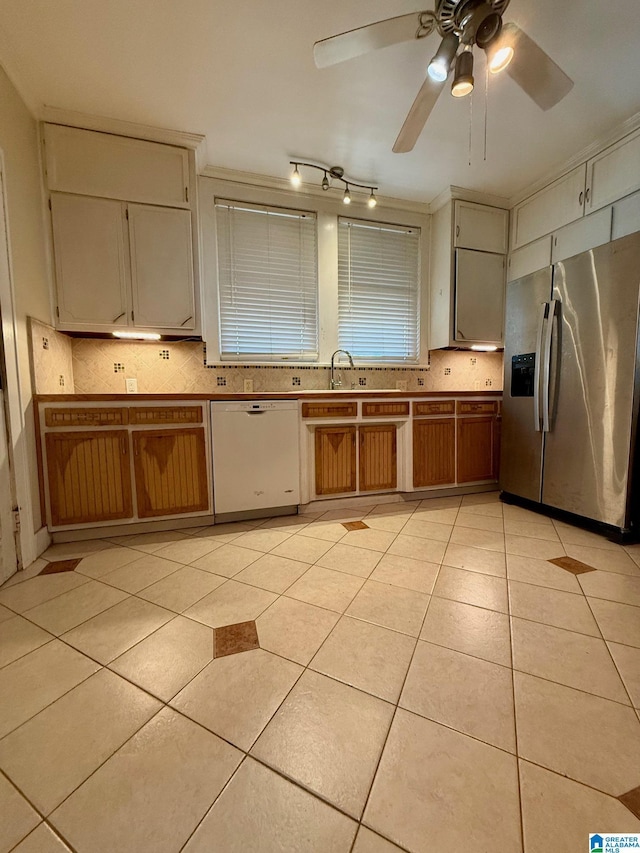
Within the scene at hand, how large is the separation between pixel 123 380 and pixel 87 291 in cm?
64

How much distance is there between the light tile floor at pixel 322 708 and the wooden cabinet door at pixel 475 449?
48.0 inches

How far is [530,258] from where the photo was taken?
2961 millimetres


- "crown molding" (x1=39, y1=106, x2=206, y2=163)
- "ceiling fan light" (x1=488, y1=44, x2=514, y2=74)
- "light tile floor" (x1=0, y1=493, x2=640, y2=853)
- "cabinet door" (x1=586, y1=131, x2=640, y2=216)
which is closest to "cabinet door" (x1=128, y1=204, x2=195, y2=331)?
"crown molding" (x1=39, y1=106, x2=206, y2=163)

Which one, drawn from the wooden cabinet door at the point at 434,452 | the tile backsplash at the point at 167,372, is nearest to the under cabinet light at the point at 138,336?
the tile backsplash at the point at 167,372

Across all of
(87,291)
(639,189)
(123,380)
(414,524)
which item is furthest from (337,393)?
(639,189)

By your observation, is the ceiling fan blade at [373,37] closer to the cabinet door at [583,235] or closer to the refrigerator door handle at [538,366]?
the refrigerator door handle at [538,366]

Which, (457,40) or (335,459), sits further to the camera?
(335,459)

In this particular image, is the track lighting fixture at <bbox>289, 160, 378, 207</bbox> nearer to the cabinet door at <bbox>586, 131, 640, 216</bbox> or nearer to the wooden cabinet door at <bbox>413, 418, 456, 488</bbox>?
the cabinet door at <bbox>586, 131, 640, 216</bbox>

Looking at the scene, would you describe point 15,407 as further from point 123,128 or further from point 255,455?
point 123,128

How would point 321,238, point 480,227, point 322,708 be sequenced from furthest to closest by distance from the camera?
point 480,227 → point 321,238 → point 322,708

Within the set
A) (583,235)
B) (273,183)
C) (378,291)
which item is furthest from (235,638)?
(583,235)

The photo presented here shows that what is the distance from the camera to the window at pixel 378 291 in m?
3.08

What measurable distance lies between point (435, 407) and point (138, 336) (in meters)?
2.32

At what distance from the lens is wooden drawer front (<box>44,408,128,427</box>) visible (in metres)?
1.86
